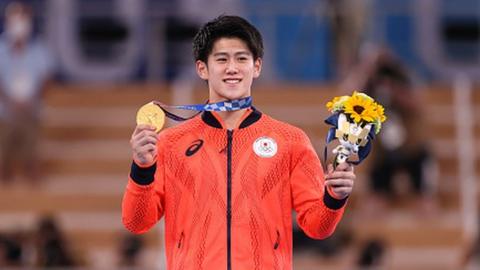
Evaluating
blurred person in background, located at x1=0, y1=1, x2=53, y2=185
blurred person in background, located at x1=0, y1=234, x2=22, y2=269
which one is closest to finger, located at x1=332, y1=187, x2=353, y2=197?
blurred person in background, located at x1=0, y1=234, x2=22, y2=269

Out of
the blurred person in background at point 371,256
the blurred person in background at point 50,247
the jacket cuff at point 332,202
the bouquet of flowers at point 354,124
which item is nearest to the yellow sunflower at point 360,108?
the bouquet of flowers at point 354,124

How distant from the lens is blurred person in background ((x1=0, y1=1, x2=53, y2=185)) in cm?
1593

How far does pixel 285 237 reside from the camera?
7145mm

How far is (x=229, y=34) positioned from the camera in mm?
→ 7148

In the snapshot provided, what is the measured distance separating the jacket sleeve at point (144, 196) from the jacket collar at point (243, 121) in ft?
0.71

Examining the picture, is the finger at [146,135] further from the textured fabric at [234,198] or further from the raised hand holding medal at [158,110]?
the textured fabric at [234,198]

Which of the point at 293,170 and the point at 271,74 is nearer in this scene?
the point at 293,170

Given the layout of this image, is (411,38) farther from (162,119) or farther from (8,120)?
(162,119)

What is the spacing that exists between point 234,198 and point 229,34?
2.22 feet

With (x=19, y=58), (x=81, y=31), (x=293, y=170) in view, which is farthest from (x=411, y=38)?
(x=293, y=170)

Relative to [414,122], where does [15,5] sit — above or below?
above

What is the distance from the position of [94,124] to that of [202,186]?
1046 cm

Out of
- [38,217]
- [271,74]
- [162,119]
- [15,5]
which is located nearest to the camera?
[162,119]

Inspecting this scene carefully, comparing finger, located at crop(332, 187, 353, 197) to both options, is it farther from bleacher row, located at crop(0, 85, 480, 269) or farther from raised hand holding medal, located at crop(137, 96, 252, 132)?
bleacher row, located at crop(0, 85, 480, 269)
